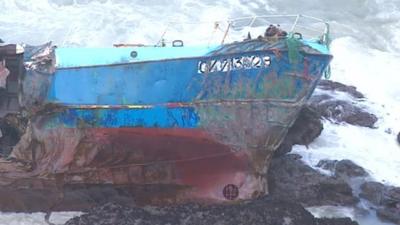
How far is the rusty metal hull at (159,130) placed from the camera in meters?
8.71

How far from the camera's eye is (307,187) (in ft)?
30.5

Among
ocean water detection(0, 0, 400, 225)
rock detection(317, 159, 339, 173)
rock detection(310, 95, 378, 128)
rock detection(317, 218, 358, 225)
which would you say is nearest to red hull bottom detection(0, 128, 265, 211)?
rock detection(317, 218, 358, 225)

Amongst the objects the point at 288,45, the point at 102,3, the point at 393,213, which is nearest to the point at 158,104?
the point at 288,45

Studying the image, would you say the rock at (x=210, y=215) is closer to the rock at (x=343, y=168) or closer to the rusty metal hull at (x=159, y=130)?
the rusty metal hull at (x=159, y=130)

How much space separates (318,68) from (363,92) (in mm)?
5663

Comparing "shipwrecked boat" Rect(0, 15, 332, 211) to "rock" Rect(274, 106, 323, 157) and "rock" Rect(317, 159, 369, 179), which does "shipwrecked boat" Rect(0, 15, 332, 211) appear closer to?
"rock" Rect(317, 159, 369, 179)

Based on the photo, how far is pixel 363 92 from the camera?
551 inches

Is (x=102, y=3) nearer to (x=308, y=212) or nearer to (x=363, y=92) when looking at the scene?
(x=363, y=92)

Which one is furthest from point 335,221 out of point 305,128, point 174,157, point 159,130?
point 159,130

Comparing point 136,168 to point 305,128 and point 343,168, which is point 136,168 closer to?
point 305,128

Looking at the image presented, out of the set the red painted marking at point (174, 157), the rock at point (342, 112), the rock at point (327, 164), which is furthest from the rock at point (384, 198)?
the rock at point (342, 112)

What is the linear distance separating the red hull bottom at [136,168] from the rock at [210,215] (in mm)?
354

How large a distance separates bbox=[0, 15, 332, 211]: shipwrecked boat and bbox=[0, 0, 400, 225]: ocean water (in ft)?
5.78

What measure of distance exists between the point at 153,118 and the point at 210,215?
159 cm
